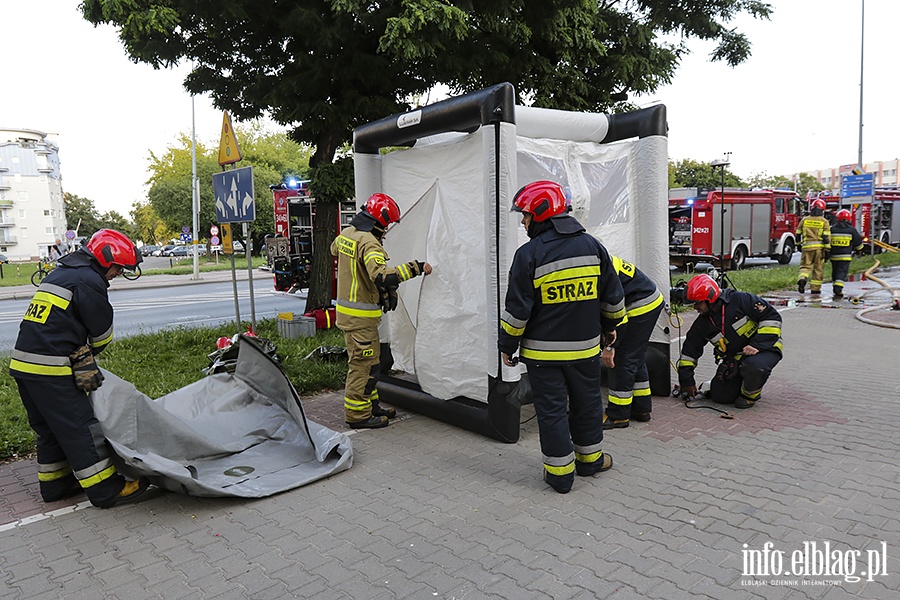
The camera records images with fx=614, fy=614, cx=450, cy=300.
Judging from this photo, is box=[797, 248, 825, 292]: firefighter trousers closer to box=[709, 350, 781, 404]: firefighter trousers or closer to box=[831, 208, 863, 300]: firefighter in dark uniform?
box=[831, 208, 863, 300]: firefighter in dark uniform

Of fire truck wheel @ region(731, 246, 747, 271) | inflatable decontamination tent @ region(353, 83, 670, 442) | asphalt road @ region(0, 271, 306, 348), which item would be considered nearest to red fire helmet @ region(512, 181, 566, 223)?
Result: inflatable decontamination tent @ region(353, 83, 670, 442)

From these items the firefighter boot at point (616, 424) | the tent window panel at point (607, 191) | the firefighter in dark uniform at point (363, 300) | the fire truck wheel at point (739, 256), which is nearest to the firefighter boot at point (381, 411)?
the firefighter in dark uniform at point (363, 300)

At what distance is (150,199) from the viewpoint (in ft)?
135

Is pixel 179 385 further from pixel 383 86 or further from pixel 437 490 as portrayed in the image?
pixel 383 86

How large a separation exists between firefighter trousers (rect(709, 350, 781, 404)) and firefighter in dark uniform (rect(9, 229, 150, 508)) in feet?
16.3

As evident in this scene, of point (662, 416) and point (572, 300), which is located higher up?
point (572, 300)

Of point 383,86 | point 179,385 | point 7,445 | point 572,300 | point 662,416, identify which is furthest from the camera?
point 383,86

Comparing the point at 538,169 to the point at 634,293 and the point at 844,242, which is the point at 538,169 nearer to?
the point at 634,293

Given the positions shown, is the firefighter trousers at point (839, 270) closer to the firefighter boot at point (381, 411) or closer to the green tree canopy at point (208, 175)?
the firefighter boot at point (381, 411)

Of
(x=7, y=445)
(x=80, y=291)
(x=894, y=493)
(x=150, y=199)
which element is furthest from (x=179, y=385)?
(x=150, y=199)

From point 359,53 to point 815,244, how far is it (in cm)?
1069

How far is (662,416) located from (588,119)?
2.86 meters

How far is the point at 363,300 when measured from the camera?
5344 millimetres

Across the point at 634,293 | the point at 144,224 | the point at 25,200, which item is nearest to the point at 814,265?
the point at 634,293
